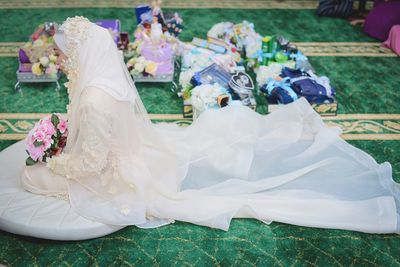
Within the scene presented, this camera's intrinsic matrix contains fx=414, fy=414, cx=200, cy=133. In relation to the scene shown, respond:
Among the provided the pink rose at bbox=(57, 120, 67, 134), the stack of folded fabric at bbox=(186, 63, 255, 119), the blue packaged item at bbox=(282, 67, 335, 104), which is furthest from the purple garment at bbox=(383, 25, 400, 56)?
the pink rose at bbox=(57, 120, 67, 134)

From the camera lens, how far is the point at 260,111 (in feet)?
13.9

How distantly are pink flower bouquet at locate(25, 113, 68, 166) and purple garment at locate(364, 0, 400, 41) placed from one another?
171 inches

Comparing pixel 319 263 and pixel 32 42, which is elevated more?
pixel 32 42

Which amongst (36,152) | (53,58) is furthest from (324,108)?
(53,58)

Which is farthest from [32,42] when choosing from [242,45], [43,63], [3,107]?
[242,45]

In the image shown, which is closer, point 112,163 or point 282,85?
point 112,163

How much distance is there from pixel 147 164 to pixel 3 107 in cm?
220

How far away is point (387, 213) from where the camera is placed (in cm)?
286

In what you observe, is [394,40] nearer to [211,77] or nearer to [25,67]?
[211,77]

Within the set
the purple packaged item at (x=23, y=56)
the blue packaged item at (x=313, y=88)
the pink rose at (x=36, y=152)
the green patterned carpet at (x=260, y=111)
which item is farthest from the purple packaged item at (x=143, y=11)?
the pink rose at (x=36, y=152)

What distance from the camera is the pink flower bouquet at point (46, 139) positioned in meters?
2.77

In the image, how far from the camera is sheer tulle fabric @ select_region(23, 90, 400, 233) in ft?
8.73

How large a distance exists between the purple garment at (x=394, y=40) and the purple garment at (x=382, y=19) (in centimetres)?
18

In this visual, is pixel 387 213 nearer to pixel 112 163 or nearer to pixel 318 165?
pixel 318 165
